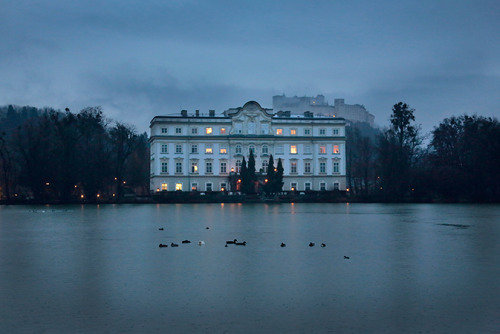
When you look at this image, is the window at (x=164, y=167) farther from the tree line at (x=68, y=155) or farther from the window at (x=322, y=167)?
the window at (x=322, y=167)

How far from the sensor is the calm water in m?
9.57

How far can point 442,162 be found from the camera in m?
75.5

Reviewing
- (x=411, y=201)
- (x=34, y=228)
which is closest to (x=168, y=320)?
(x=34, y=228)

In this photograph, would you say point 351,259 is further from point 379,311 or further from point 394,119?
point 394,119

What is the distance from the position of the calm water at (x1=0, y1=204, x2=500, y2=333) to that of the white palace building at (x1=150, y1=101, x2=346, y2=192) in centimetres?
7120

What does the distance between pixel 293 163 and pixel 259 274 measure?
81592 mm

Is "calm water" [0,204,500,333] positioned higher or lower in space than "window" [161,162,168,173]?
lower

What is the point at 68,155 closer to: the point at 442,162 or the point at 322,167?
the point at 322,167

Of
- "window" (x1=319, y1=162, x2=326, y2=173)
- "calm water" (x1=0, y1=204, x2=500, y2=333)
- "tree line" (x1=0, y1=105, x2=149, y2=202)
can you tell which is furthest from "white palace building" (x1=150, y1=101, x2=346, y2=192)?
"calm water" (x1=0, y1=204, x2=500, y2=333)

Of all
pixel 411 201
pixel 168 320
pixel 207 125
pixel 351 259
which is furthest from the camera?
pixel 207 125

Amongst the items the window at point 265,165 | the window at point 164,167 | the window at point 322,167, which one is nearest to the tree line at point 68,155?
the window at point 164,167

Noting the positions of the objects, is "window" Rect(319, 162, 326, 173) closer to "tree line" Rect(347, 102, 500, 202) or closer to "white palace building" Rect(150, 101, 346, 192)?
"white palace building" Rect(150, 101, 346, 192)

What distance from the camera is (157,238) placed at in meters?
23.5

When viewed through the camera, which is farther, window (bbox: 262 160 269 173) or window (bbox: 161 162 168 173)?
window (bbox: 262 160 269 173)
